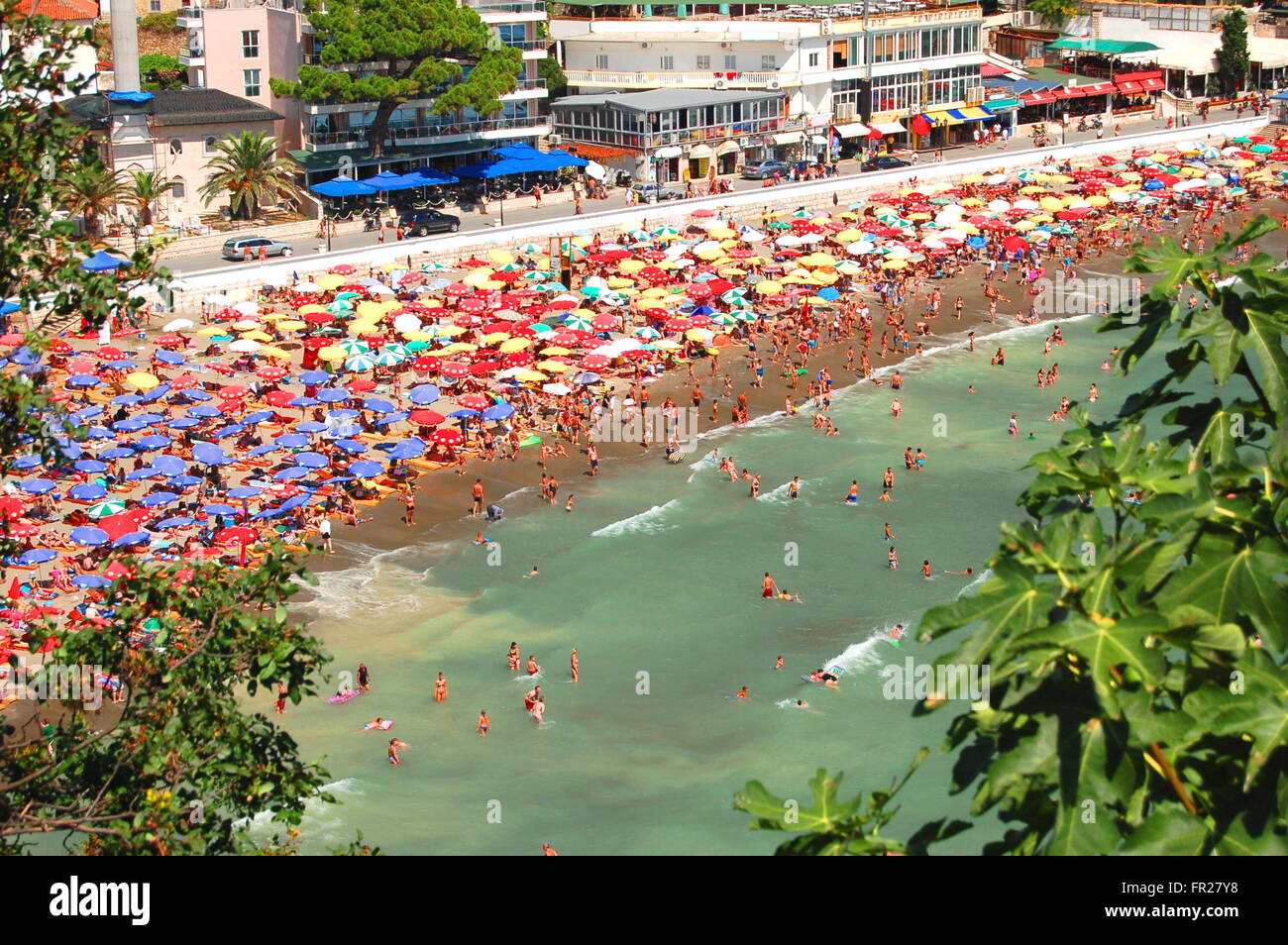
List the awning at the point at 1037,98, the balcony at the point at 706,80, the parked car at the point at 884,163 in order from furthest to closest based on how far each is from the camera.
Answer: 1. the awning at the point at 1037,98
2. the balcony at the point at 706,80
3. the parked car at the point at 884,163

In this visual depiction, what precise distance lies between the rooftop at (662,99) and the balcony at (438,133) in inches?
121

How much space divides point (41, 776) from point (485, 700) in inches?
755

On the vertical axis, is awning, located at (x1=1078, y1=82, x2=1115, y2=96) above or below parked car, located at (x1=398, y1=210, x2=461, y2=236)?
above

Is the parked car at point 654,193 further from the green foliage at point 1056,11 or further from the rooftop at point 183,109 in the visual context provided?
the green foliage at point 1056,11

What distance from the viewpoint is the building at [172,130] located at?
60.9 metres

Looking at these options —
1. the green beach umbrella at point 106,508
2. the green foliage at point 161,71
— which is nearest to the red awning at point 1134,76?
the green foliage at point 161,71

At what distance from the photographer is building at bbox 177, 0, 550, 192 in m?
64.9

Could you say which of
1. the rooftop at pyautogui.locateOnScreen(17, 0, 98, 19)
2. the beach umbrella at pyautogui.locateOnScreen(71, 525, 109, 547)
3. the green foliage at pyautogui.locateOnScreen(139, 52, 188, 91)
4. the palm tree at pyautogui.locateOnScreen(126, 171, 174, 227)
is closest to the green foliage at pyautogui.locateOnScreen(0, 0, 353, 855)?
the beach umbrella at pyautogui.locateOnScreen(71, 525, 109, 547)

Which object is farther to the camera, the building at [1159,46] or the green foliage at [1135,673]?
the building at [1159,46]

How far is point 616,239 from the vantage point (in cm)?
6400

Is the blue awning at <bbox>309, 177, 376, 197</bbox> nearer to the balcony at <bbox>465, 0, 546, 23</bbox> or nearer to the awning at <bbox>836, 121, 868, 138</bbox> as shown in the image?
the balcony at <bbox>465, 0, 546, 23</bbox>

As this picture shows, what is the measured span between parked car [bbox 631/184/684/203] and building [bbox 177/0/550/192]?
655 cm

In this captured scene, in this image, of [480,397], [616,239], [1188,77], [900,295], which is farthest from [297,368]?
[1188,77]

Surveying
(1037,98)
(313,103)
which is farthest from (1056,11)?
(313,103)
